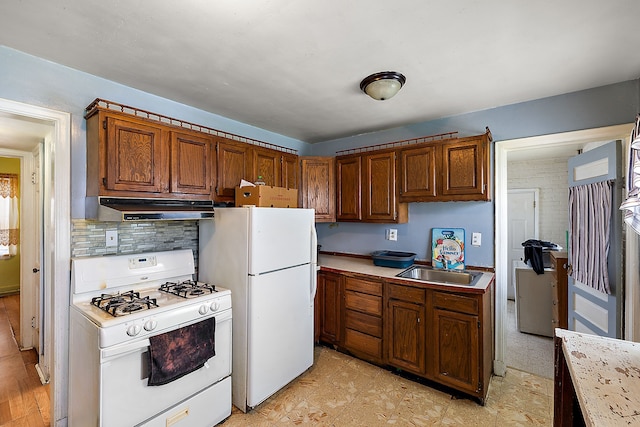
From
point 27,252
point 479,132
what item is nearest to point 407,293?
point 479,132

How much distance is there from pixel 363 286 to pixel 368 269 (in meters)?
0.23

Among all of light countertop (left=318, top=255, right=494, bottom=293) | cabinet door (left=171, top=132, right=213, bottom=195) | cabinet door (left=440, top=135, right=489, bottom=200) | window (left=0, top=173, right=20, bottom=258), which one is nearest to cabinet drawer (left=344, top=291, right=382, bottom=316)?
light countertop (left=318, top=255, right=494, bottom=293)

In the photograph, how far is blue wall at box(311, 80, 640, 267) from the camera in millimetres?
2172

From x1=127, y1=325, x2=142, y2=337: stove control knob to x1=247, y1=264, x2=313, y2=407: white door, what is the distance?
0.72m

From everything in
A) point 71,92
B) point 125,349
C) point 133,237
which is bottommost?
point 125,349

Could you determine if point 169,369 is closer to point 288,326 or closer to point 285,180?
point 288,326

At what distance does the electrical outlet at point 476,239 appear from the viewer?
2729mm

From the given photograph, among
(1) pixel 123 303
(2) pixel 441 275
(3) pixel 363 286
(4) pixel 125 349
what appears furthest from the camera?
(2) pixel 441 275

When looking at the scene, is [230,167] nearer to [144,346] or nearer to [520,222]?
[144,346]

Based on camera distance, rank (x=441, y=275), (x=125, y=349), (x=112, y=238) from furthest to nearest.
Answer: (x=441, y=275) → (x=112, y=238) → (x=125, y=349)

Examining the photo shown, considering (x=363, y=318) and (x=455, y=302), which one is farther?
(x=363, y=318)

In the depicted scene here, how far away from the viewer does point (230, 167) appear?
255 cm

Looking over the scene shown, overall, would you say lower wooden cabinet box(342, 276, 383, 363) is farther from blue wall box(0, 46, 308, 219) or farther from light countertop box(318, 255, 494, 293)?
blue wall box(0, 46, 308, 219)

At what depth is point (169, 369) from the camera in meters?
1.71
